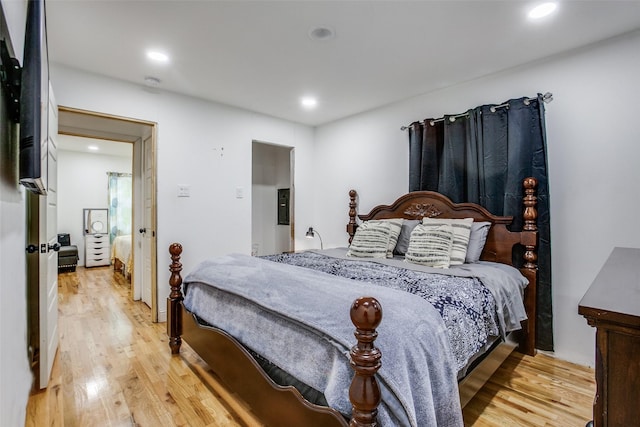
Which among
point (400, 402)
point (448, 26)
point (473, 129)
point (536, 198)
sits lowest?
point (400, 402)

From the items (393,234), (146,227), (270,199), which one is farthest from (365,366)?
(270,199)

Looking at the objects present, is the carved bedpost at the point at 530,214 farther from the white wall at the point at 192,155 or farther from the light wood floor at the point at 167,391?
the white wall at the point at 192,155

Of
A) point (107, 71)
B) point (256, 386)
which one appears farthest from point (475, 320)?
point (107, 71)

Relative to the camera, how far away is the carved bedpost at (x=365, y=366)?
1.00 meters

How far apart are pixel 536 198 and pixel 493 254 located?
1.85 ft

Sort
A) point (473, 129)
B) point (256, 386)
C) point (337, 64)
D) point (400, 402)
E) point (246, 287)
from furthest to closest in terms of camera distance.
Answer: point (473, 129)
point (337, 64)
point (246, 287)
point (256, 386)
point (400, 402)

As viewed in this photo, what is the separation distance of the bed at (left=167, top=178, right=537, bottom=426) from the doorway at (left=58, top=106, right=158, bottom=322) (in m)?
1.10

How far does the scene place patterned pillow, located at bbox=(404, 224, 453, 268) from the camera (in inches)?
96.1

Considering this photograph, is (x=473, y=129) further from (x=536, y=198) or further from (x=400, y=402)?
(x=400, y=402)

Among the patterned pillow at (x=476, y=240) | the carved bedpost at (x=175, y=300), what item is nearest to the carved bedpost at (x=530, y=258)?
the patterned pillow at (x=476, y=240)

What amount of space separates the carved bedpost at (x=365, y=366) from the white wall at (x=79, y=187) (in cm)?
738

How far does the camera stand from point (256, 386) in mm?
1598

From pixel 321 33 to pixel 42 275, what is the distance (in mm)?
2466

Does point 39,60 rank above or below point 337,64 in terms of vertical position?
below
